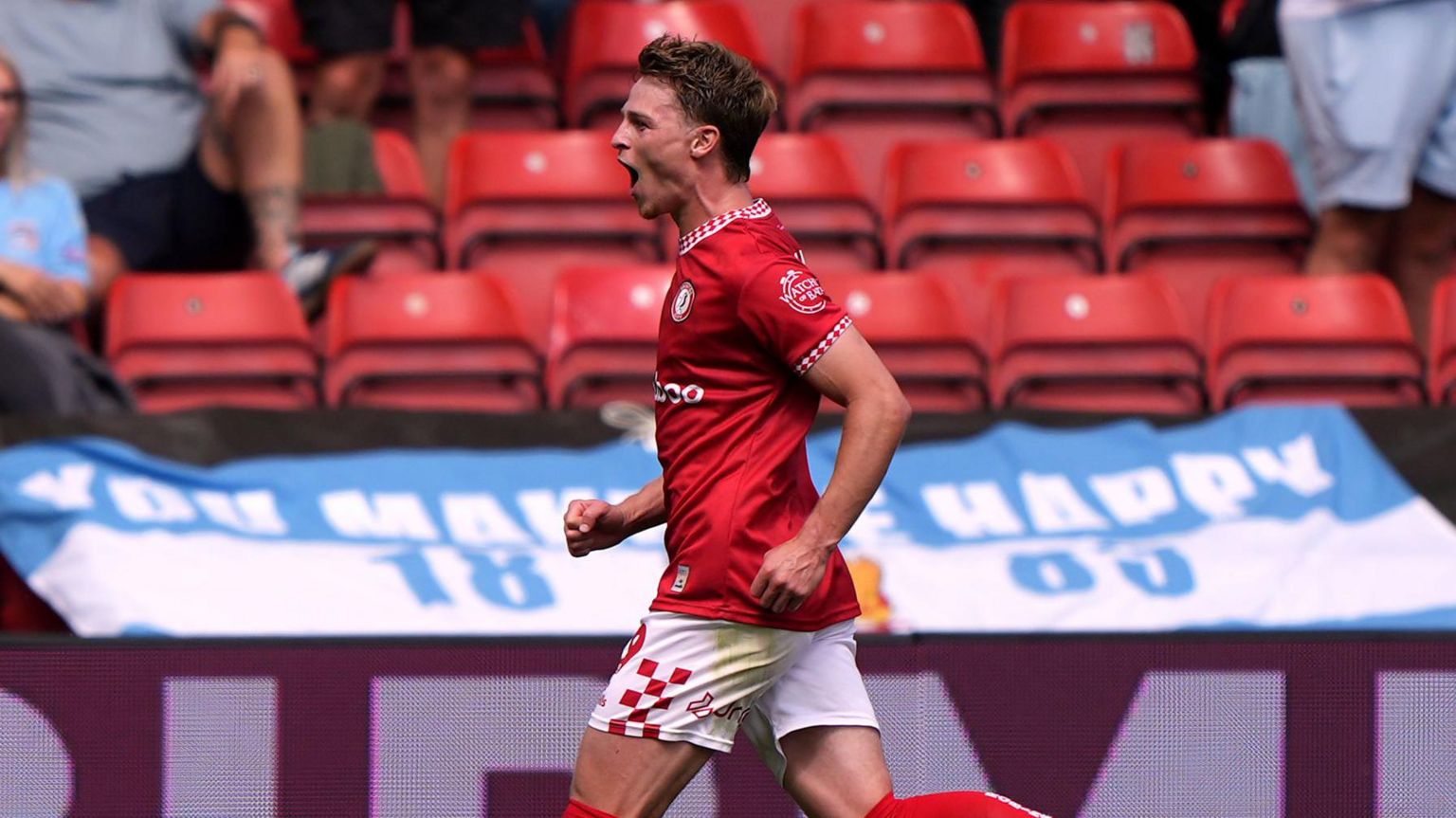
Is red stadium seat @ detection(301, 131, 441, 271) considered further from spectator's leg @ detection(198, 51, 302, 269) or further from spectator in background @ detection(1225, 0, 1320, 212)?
spectator in background @ detection(1225, 0, 1320, 212)

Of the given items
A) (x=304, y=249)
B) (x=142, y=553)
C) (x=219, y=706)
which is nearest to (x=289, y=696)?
(x=219, y=706)

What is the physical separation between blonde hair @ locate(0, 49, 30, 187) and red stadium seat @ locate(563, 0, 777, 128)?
6.65 feet

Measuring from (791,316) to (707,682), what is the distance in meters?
0.60

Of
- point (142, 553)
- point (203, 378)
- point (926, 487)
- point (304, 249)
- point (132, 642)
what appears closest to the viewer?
point (132, 642)

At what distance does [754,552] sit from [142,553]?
2.50m

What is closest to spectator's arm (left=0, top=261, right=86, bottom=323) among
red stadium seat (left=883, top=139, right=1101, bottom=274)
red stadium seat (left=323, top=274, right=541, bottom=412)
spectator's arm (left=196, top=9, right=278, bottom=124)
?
red stadium seat (left=323, top=274, right=541, bottom=412)

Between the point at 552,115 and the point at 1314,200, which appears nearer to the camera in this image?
the point at 1314,200

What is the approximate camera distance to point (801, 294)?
306cm

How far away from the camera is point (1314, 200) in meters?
7.02

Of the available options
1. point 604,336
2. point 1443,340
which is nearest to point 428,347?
point 604,336

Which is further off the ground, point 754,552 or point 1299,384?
point 754,552

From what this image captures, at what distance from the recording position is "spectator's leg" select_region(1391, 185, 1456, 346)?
685 centimetres

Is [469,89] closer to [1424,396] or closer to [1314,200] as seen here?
[1314,200]

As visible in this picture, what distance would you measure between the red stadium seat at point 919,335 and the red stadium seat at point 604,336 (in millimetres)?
572
